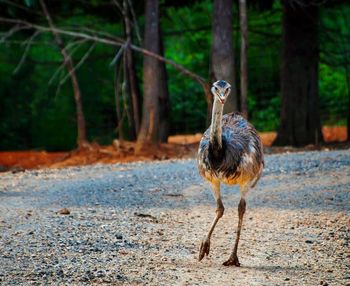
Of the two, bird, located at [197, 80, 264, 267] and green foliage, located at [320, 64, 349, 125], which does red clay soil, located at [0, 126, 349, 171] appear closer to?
green foliage, located at [320, 64, 349, 125]

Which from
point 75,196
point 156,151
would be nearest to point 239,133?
point 75,196

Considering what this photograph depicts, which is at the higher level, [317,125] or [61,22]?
[61,22]

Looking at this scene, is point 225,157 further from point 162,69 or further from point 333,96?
point 333,96

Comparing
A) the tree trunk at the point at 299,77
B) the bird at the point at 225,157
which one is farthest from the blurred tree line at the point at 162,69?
the bird at the point at 225,157

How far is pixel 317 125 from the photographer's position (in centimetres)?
2103

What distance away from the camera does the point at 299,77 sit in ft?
68.1

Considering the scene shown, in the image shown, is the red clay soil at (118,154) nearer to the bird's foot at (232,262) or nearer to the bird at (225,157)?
the bird at (225,157)

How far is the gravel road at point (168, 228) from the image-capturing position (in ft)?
25.9

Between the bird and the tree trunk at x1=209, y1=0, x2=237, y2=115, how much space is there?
9565 mm

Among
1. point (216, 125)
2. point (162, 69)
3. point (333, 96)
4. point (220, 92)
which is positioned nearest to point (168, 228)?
point (216, 125)

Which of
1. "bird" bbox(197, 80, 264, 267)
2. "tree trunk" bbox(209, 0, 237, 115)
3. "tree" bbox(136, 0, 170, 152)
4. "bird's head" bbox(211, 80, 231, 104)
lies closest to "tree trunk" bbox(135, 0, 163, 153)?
"tree" bbox(136, 0, 170, 152)

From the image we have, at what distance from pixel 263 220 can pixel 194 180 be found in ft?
11.4

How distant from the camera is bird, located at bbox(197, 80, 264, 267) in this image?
8.36 meters

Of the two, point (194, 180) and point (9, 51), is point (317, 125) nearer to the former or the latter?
point (194, 180)
